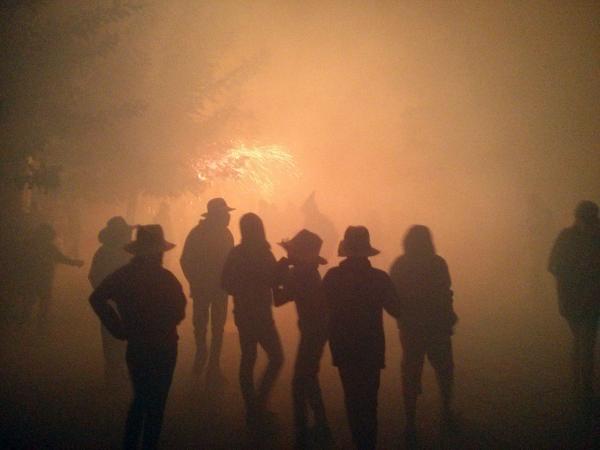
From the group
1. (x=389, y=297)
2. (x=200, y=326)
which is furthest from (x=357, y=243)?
(x=200, y=326)

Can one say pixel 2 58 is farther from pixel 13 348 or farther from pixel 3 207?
pixel 13 348

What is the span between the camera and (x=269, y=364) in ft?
13.6


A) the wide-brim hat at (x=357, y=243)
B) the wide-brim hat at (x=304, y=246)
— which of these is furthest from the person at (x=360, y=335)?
the wide-brim hat at (x=304, y=246)

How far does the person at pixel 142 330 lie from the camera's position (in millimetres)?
3070

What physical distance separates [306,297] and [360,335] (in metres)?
0.81

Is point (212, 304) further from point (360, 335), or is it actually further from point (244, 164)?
point (244, 164)

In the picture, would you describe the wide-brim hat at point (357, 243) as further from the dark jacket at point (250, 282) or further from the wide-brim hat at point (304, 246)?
the dark jacket at point (250, 282)

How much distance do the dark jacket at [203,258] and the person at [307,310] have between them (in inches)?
73.4

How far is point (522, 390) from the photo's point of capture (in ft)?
16.4

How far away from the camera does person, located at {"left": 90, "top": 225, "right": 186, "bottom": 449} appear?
10.1 feet

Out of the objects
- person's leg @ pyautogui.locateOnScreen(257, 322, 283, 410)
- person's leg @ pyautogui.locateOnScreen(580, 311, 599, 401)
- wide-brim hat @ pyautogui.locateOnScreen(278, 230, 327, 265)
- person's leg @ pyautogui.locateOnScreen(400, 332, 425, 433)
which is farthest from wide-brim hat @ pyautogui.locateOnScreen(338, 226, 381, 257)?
person's leg @ pyautogui.locateOnScreen(580, 311, 599, 401)

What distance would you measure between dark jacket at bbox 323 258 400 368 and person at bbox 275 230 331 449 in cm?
52

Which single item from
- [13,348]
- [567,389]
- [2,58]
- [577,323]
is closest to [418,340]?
[577,323]

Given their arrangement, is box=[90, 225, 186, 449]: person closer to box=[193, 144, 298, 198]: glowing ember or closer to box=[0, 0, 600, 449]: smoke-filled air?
box=[0, 0, 600, 449]: smoke-filled air
